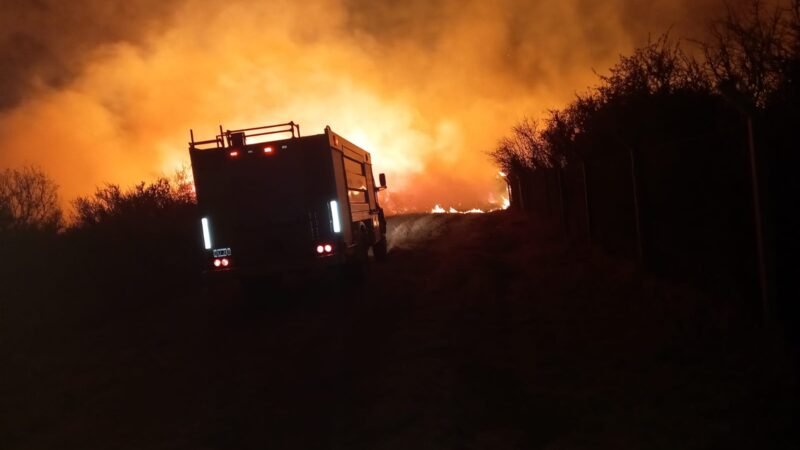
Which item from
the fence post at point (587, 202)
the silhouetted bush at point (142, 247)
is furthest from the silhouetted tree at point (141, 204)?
the fence post at point (587, 202)

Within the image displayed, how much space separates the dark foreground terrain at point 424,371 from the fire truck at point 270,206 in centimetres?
92

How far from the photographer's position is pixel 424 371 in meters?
7.09

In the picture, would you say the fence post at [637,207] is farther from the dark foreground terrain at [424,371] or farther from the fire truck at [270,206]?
the fire truck at [270,206]

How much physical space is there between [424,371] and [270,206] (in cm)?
633

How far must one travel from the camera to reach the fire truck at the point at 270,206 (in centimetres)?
1240

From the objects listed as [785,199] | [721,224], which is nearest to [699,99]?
[721,224]

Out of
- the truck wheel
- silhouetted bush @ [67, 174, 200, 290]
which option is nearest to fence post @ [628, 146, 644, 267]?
the truck wheel

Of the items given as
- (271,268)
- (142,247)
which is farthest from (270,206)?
(142,247)

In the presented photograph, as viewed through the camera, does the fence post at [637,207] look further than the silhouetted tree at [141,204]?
No

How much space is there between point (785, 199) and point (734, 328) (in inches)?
54.5

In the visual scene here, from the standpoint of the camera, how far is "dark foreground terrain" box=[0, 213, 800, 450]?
5273mm

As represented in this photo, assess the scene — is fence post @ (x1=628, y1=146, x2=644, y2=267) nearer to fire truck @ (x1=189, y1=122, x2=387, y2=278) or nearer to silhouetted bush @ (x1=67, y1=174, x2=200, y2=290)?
fire truck @ (x1=189, y1=122, x2=387, y2=278)

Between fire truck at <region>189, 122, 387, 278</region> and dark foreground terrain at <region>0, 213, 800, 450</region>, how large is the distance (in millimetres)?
920

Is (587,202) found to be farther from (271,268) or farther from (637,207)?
(271,268)
